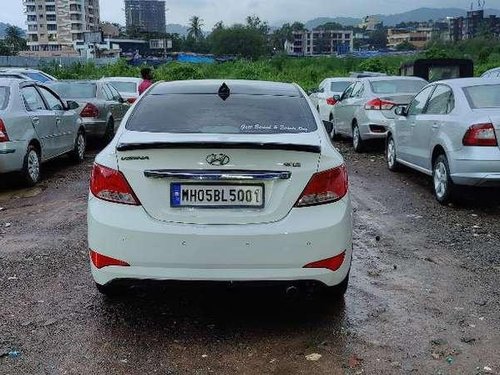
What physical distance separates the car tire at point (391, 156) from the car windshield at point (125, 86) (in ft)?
34.6

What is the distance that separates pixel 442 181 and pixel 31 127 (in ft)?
19.2

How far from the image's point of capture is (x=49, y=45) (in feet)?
498

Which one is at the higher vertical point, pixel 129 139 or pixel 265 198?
pixel 129 139

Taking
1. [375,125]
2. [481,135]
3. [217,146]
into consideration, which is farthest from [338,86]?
[217,146]

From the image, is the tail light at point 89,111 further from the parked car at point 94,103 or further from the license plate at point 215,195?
the license plate at point 215,195

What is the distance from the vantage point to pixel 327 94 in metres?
18.4

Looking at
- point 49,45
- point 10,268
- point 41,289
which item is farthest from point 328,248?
point 49,45

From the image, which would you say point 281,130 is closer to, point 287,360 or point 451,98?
point 287,360

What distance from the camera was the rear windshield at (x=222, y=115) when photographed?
448 cm

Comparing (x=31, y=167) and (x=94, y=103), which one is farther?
(x=94, y=103)

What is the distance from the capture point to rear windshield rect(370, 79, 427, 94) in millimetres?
13945

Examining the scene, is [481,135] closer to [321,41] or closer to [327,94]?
[327,94]

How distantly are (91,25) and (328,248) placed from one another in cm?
17149

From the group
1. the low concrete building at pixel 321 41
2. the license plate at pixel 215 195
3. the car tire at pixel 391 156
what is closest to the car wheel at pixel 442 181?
the car tire at pixel 391 156
